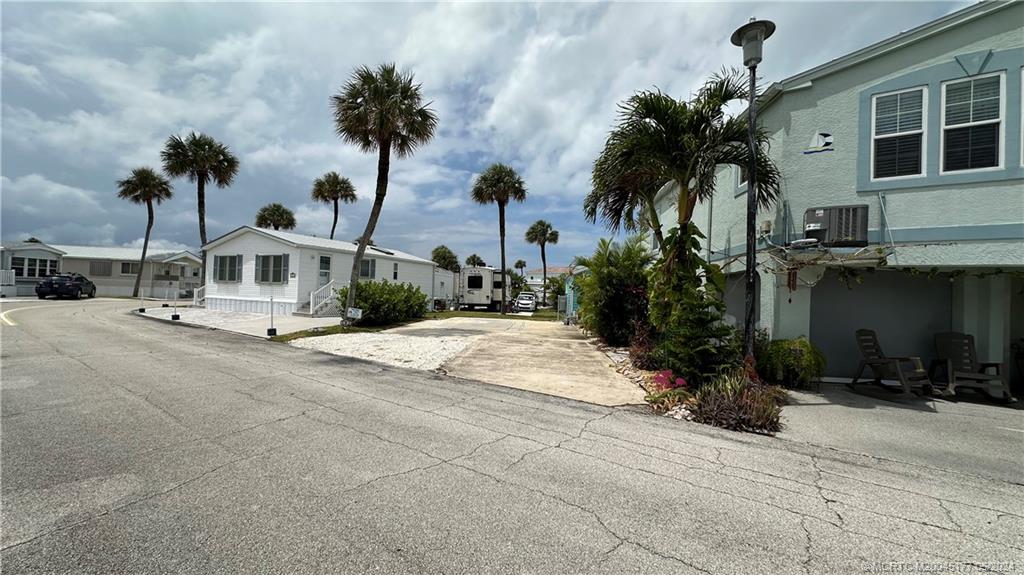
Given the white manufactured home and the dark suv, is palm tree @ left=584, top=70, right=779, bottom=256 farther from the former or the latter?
the dark suv

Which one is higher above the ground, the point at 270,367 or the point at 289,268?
the point at 289,268

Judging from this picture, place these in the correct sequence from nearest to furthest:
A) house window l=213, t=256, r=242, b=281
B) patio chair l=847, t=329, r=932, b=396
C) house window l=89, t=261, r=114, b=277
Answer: patio chair l=847, t=329, r=932, b=396
house window l=213, t=256, r=242, b=281
house window l=89, t=261, r=114, b=277

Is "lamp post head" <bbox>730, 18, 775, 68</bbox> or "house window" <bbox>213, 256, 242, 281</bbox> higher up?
"lamp post head" <bbox>730, 18, 775, 68</bbox>

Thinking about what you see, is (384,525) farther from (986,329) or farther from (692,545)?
(986,329)

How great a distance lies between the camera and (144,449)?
426 cm

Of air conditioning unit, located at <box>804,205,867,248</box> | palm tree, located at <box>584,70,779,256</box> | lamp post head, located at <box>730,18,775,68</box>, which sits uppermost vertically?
lamp post head, located at <box>730,18,775,68</box>

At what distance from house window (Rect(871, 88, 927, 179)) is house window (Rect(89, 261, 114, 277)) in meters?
53.7

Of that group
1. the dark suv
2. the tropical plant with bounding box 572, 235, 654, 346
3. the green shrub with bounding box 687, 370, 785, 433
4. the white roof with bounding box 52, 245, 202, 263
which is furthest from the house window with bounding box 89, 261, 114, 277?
the green shrub with bounding box 687, 370, 785, 433

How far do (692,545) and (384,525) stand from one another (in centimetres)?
210

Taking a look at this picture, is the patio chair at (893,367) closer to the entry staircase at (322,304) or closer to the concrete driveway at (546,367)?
the concrete driveway at (546,367)

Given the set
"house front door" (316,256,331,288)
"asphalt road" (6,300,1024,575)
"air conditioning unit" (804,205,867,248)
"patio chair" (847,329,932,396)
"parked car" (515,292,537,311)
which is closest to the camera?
"asphalt road" (6,300,1024,575)

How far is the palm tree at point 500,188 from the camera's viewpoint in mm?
30297

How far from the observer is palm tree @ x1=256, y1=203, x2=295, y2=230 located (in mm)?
41469

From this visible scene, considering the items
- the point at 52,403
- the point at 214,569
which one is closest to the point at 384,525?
the point at 214,569
